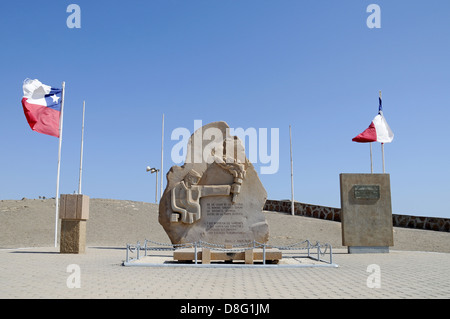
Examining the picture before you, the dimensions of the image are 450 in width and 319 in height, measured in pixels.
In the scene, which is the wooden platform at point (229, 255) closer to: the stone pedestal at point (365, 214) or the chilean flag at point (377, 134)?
the stone pedestal at point (365, 214)

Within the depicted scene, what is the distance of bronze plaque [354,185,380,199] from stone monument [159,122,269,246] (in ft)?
14.7

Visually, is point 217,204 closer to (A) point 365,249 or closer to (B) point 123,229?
(A) point 365,249

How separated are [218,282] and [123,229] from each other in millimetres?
17627

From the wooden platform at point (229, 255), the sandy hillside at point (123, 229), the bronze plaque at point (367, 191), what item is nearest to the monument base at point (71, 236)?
the wooden platform at point (229, 255)

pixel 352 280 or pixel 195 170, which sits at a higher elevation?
pixel 195 170

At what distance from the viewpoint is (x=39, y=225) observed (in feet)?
79.3

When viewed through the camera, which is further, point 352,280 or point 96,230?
point 96,230

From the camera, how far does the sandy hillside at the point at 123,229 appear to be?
2173 cm

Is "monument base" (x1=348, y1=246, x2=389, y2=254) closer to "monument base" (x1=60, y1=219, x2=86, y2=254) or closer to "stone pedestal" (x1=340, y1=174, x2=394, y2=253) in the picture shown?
"stone pedestal" (x1=340, y1=174, x2=394, y2=253)

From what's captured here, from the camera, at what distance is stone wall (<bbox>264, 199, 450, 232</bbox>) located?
27.2m

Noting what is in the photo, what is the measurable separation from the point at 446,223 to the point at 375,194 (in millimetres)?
13377

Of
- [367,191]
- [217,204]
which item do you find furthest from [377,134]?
[217,204]
